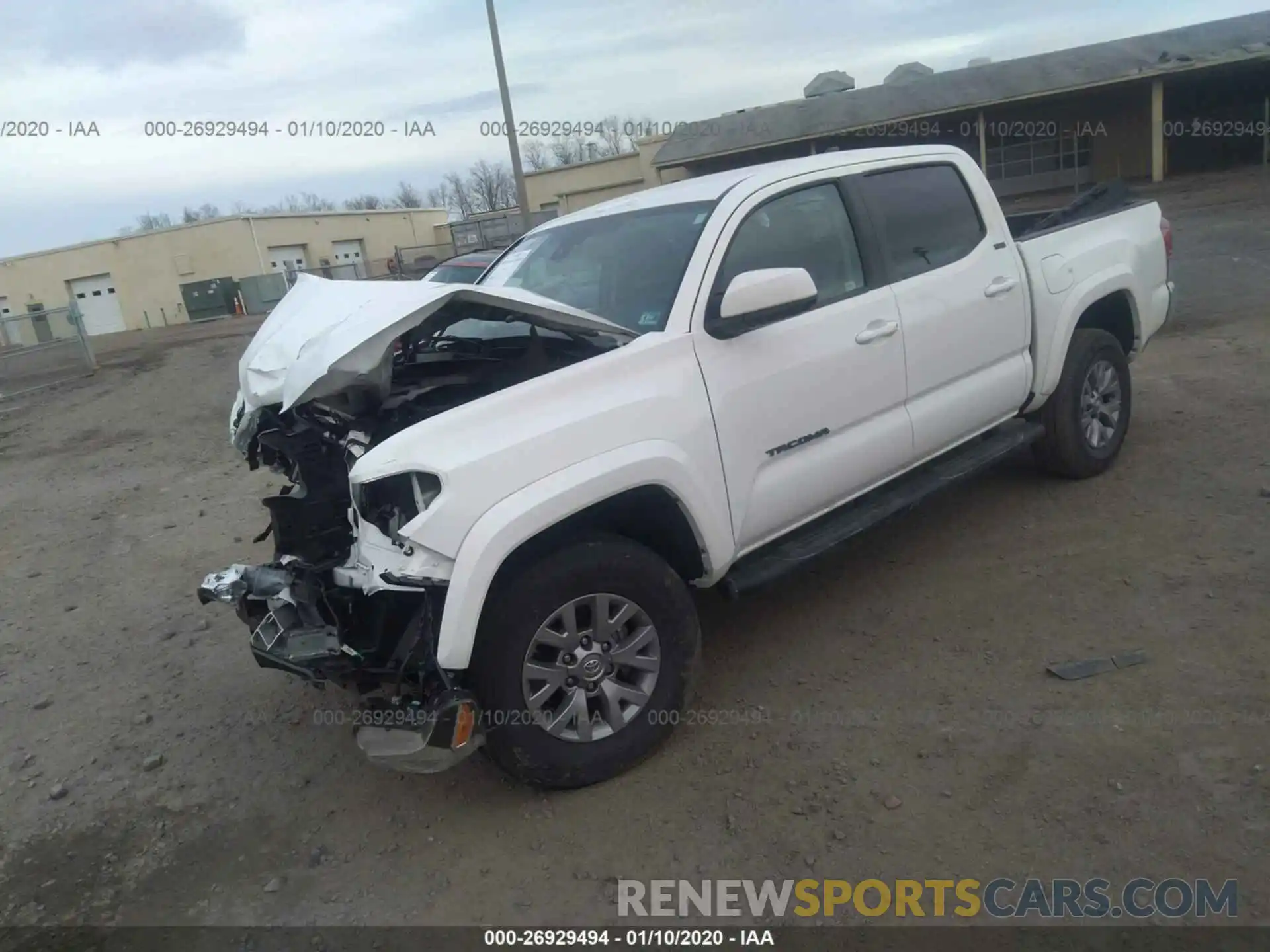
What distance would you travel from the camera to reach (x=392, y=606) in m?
3.14

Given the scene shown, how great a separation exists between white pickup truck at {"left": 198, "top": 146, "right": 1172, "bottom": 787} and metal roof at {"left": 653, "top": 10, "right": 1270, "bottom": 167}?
24.7 metres

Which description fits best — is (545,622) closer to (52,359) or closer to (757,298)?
(757,298)

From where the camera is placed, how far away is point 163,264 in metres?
43.2

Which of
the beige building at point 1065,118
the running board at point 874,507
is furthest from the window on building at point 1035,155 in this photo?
the running board at point 874,507

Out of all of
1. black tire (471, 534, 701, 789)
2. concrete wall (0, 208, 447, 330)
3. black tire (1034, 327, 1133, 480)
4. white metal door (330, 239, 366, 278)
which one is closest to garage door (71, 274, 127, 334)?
concrete wall (0, 208, 447, 330)

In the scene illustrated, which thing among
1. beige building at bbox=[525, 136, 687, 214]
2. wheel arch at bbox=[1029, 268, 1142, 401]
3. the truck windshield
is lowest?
wheel arch at bbox=[1029, 268, 1142, 401]

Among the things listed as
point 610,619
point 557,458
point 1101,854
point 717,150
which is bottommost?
point 1101,854

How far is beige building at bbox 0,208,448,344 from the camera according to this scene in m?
42.7

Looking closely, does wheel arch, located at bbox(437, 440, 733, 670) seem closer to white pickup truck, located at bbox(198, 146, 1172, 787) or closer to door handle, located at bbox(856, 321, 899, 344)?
white pickup truck, located at bbox(198, 146, 1172, 787)

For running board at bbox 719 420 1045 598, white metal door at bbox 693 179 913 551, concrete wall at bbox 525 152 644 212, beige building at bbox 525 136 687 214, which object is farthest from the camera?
concrete wall at bbox 525 152 644 212

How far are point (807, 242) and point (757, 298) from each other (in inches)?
34.0

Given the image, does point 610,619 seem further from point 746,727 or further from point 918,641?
point 918,641

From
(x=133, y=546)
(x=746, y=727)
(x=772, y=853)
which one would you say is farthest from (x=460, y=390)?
(x=133, y=546)

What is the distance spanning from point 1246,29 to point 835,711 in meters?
33.2
